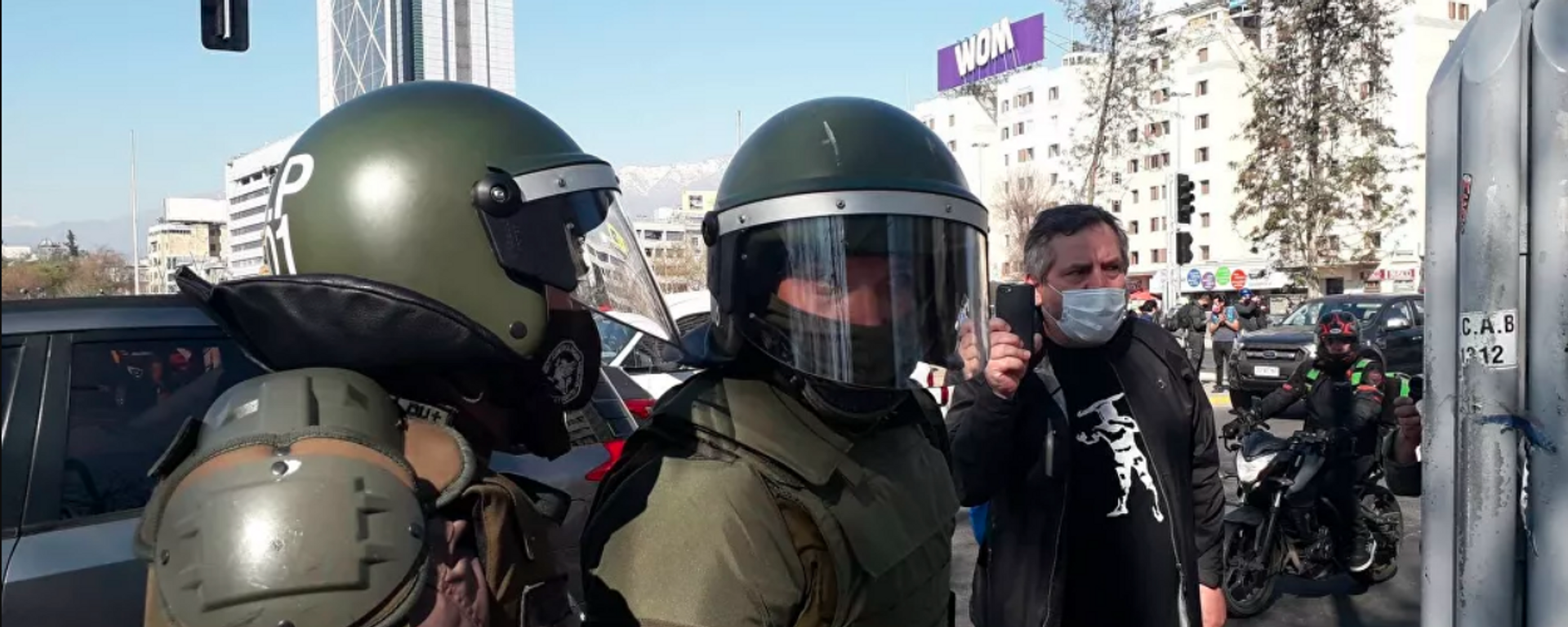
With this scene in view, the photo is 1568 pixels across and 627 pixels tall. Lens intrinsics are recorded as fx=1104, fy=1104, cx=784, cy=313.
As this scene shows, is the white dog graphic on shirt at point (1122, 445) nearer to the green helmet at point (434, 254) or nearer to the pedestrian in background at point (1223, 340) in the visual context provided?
the green helmet at point (434, 254)

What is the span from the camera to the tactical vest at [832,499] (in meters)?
1.49

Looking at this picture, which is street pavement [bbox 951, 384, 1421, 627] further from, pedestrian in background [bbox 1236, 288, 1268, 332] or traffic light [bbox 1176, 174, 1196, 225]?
traffic light [bbox 1176, 174, 1196, 225]

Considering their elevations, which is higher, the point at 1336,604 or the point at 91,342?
the point at 91,342

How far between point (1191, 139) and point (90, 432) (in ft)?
206

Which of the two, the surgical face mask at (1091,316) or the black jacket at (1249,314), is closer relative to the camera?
the surgical face mask at (1091,316)

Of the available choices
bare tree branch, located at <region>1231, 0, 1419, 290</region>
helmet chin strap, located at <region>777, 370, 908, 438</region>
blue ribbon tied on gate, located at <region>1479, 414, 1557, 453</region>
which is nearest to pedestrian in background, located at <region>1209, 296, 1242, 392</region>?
bare tree branch, located at <region>1231, 0, 1419, 290</region>

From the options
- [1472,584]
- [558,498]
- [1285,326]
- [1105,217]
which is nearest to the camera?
[558,498]

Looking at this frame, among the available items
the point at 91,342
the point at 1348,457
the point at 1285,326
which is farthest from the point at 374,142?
the point at 1285,326

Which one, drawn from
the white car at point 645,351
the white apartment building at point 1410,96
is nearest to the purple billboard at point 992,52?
the white apartment building at point 1410,96

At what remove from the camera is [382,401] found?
130 centimetres

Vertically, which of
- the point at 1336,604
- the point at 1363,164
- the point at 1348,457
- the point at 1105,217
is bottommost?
the point at 1336,604

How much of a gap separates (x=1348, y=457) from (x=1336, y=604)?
799 mm

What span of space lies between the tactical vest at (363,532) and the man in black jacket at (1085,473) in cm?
144

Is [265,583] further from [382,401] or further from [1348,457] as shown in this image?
[1348,457]
